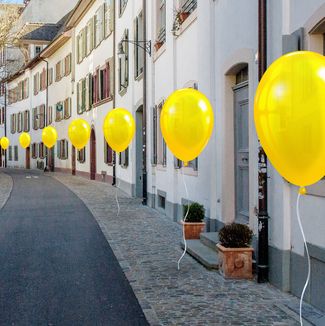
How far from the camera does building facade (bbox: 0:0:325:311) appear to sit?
21.4 feet

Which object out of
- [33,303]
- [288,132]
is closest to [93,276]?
[33,303]

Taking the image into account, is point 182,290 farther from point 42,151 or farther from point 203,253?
point 42,151

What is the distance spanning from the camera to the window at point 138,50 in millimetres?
18422

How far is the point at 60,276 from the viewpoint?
773 cm

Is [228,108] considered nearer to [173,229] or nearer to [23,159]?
[173,229]

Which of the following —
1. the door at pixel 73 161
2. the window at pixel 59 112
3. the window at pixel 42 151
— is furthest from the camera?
the window at pixel 42 151

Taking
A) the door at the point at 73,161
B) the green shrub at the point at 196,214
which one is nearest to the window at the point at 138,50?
the green shrub at the point at 196,214

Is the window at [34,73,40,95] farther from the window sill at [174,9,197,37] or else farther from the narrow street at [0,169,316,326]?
the window sill at [174,9,197,37]

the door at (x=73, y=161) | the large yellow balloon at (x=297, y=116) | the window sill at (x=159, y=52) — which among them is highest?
the window sill at (x=159, y=52)

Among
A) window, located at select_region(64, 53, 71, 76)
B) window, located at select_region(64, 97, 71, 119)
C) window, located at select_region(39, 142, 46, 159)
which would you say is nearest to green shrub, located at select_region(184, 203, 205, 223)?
window, located at select_region(64, 97, 71, 119)

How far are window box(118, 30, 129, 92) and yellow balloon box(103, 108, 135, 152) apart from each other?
8444 millimetres

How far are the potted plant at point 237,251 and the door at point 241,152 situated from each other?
1351mm

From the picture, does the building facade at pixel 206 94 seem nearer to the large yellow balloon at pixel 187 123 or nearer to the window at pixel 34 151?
the large yellow balloon at pixel 187 123

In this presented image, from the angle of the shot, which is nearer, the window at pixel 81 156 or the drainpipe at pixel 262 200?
the drainpipe at pixel 262 200
